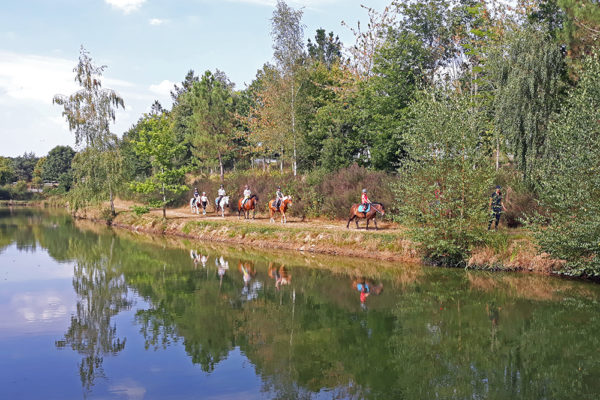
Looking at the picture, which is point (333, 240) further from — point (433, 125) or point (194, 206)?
point (194, 206)

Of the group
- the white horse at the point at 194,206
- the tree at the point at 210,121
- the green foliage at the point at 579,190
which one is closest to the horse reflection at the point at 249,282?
the green foliage at the point at 579,190

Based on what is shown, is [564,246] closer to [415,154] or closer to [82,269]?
[415,154]

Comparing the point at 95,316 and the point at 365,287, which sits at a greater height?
the point at 365,287

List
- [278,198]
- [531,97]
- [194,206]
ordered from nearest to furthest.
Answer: [531,97], [278,198], [194,206]

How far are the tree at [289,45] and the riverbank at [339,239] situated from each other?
7.58m

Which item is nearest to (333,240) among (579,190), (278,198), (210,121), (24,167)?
(278,198)

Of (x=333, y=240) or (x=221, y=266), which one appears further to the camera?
(x=333, y=240)

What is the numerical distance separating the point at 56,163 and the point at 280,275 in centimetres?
7276

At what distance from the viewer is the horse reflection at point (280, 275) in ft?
55.1

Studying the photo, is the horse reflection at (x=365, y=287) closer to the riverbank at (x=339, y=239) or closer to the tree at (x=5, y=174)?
the riverbank at (x=339, y=239)

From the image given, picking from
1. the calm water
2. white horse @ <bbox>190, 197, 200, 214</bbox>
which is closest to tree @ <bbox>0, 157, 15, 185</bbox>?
white horse @ <bbox>190, 197, 200, 214</bbox>

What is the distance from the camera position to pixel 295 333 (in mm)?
11586

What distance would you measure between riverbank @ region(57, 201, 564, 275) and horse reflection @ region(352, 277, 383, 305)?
3487 millimetres

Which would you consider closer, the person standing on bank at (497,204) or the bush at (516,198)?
the person standing on bank at (497,204)
